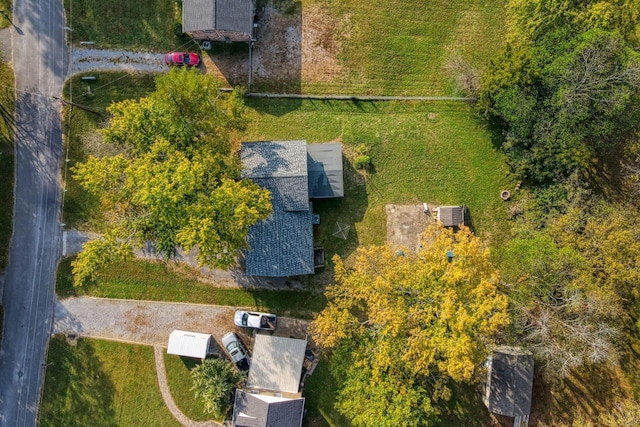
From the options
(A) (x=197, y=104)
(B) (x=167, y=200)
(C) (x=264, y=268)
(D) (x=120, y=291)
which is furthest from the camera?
(D) (x=120, y=291)

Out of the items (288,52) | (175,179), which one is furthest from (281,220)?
(288,52)

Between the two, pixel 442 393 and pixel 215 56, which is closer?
pixel 442 393

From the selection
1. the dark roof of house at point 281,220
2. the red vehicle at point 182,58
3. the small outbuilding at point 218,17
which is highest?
the small outbuilding at point 218,17

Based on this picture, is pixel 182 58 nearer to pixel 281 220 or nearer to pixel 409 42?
pixel 281 220

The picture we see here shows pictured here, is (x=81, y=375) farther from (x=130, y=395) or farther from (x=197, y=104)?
(x=197, y=104)

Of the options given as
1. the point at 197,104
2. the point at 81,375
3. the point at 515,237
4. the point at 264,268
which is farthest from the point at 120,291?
the point at 515,237

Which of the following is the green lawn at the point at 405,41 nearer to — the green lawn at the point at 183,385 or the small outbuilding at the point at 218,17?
the small outbuilding at the point at 218,17

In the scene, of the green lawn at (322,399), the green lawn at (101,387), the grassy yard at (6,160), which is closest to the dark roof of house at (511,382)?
the green lawn at (322,399)
